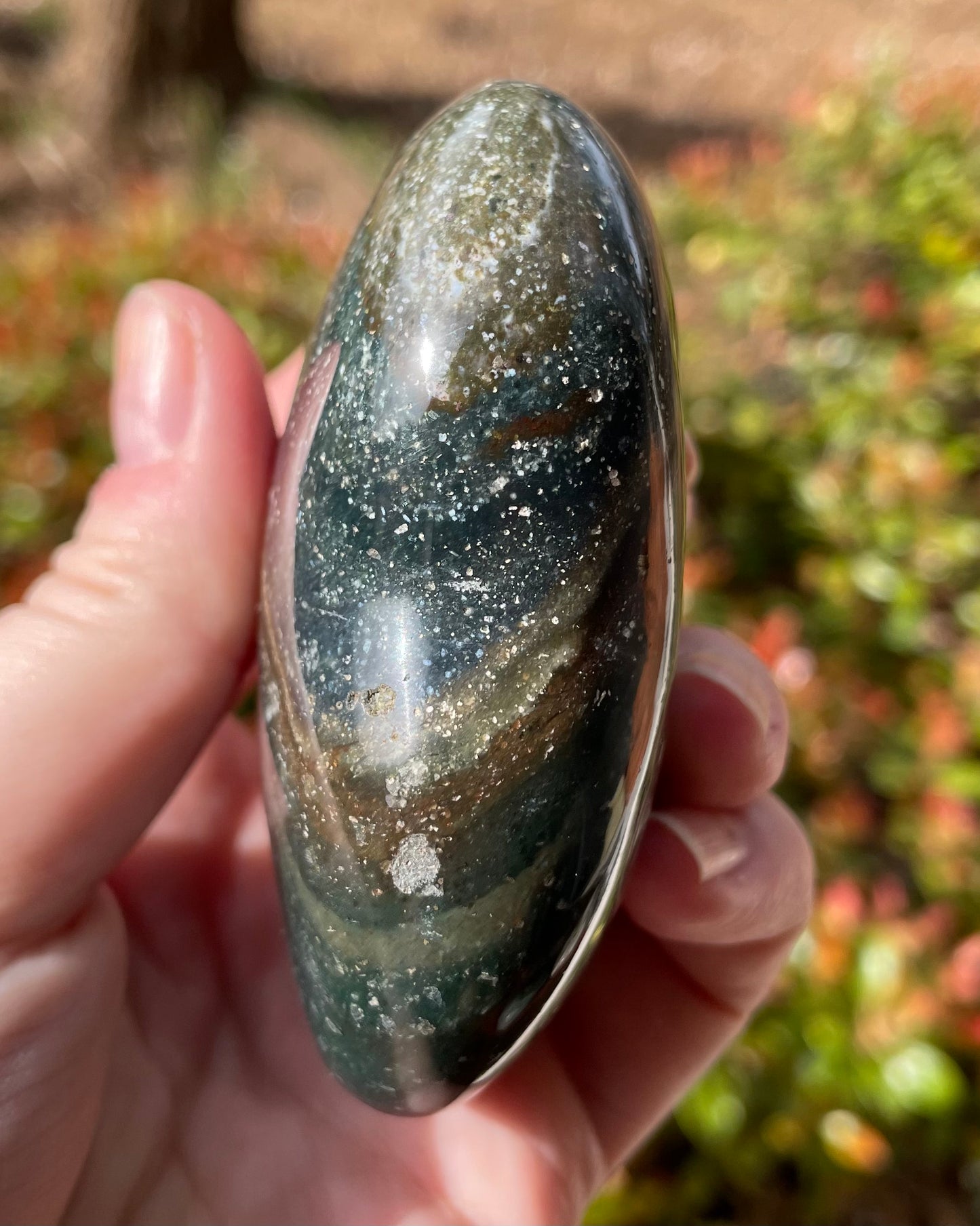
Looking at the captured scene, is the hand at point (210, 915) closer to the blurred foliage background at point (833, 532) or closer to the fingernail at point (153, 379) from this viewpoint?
the fingernail at point (153, 379)

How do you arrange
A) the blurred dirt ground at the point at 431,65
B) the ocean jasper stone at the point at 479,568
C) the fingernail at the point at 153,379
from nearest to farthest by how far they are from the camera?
1. the ocean jasper stone at the point at 479,568
2. the fingernail at the point at 153,379
3. the blurred dirt ground at the point at 431,65

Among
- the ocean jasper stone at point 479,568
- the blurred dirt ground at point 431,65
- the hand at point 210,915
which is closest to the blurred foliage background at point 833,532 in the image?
the hand at point 210,915

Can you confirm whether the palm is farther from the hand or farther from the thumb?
the thumb

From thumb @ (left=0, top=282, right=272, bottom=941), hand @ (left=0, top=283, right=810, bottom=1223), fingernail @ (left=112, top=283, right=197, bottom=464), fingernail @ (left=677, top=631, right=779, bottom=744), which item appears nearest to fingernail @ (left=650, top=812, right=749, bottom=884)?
hand @ (left=0, top=283, right=810, bottom=1223)

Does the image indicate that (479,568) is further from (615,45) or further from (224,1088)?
(615,45)

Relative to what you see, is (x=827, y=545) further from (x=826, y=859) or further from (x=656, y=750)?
(x=656, y=750)

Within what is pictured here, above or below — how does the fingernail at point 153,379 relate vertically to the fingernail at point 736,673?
above

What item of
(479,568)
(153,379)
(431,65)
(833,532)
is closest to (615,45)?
(431,65)
